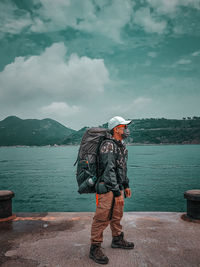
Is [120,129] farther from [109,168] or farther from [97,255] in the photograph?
[97,255]

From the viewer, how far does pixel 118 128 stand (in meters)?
3.90

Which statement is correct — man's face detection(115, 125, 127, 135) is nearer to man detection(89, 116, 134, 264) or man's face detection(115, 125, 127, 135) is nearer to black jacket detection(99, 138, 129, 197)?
man detection(89, 116, 134, 264)

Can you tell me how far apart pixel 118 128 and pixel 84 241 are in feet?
7.36

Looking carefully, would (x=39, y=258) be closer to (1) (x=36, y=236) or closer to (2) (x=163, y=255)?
(1) (x=36, y=236)

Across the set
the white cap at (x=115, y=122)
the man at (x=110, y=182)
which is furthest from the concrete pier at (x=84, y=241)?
the white cap at (x=115, y=122)

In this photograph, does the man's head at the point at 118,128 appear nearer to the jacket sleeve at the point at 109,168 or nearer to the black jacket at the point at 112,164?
the black jacket at the point at 112,164

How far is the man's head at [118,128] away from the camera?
3875 mm

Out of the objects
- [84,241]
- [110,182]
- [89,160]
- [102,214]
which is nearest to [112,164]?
[110,182]

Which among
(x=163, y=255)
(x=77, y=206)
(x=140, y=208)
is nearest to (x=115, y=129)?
(x=163, y=255)

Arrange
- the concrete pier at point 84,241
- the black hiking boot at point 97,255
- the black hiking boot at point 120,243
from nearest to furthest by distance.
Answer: the black hiking boot at point 97,255
the concrete pier at point 84,241
the black hiking boot at point 120,243

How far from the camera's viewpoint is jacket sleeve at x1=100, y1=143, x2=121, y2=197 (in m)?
3.48

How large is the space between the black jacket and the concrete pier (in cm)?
112

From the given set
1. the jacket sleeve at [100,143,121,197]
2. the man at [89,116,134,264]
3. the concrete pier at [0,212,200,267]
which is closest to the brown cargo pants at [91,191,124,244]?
the man at [89,116,134,264]

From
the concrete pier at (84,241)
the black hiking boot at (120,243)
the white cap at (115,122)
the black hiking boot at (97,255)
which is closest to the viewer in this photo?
the black hiking boot at (97,255)
